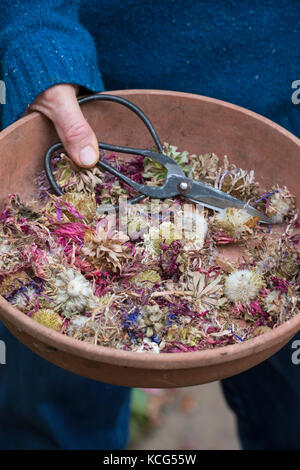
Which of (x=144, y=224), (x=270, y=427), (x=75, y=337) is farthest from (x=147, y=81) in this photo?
(x=270, y=427)

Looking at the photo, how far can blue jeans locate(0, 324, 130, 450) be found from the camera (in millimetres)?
1699

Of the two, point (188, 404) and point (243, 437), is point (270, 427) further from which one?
point (188, 404)

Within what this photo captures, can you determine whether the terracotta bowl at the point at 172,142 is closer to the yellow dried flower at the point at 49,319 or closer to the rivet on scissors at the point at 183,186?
the yellow dried flower at the point at 49,319

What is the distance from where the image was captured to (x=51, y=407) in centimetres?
182

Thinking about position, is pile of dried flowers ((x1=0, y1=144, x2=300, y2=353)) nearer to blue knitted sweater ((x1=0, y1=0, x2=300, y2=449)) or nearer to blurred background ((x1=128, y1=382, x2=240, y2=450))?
blue knitted sweater ((x1=0, y1=0, x2=300, y2=449))

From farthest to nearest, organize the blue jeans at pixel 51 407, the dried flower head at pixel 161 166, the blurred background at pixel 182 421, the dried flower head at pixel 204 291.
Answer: the blurred background at pixel 182 421, the blue jeans at pixel 51 407, the dried flower head at pixel 161 166, the dried flower head at pixel 204 291

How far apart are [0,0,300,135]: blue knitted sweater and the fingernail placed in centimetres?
14

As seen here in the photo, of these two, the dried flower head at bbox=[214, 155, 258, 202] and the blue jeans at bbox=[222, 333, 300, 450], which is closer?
the dried flower head at bbox=[214, 155, 258, 202]

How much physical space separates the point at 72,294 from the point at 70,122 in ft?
1.26

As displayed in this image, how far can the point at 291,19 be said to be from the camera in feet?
4.16

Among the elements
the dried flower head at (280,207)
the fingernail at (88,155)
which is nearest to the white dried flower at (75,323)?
the fingernail at (88,155)

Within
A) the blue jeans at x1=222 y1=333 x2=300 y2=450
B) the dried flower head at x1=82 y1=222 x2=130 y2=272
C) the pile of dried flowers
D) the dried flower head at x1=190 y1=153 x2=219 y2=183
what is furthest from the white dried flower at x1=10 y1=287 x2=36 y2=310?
the blue jeans at x1=222 y1=333 x2=300 y2=450

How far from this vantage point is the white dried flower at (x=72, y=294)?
968 mm

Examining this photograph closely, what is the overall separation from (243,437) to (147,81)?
127 cm
